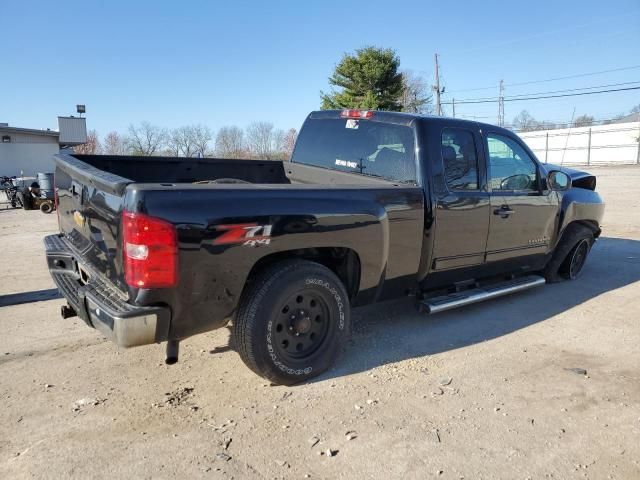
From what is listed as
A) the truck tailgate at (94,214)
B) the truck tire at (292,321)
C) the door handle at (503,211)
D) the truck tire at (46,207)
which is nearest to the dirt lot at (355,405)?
the truck tire at (292,321)

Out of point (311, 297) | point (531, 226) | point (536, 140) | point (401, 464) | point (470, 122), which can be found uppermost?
point (536, 140)

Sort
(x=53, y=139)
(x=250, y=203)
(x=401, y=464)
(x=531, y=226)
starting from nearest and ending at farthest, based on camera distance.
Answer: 1. (x=401, y=464)
2. (x=250, y=203)
3. (x=531, y=226)
4. (x=53, y=139)

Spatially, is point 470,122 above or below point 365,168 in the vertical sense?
above

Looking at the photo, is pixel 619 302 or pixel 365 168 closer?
pixel 365 168

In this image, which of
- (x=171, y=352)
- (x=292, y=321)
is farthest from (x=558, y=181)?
(x=171, y=352)

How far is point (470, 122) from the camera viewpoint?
173 inches

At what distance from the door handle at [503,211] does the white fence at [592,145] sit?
39587mm

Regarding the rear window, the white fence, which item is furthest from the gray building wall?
the white fence

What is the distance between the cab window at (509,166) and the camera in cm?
452

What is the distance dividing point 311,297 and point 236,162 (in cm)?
242

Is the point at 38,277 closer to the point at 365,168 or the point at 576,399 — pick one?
the point at 365,168

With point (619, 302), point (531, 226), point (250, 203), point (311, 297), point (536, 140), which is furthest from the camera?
point (536, 140)

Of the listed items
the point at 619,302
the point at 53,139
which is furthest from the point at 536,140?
the point at 619,302

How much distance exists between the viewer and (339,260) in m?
3.55
